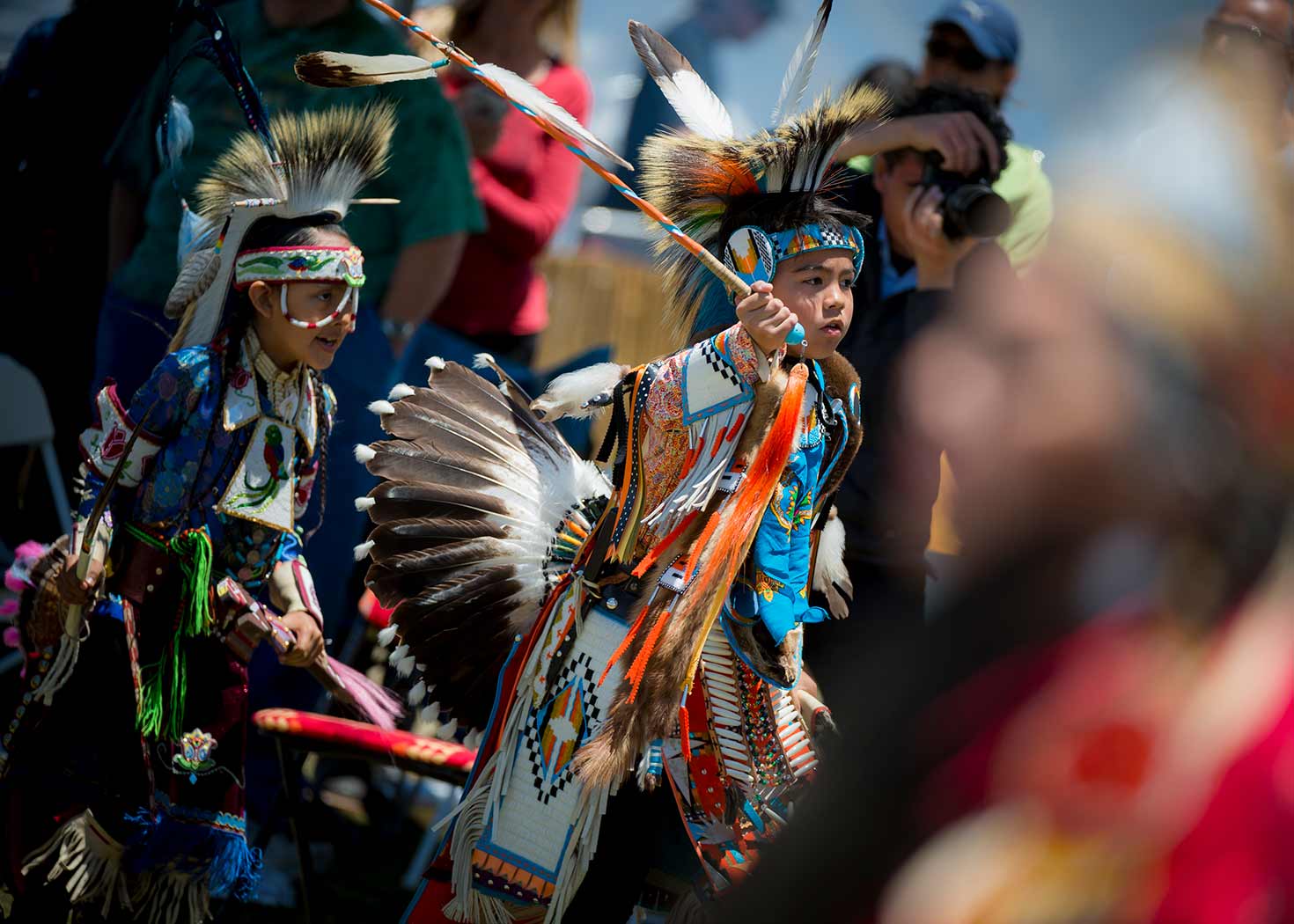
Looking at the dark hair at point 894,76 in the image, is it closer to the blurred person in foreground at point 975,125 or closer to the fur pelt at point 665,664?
the blurred person in foreground at point 975,125

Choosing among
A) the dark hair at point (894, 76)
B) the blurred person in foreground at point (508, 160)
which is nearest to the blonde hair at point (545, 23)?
the blurred person in foreground at point (508, 160)

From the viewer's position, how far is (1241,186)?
1017mm

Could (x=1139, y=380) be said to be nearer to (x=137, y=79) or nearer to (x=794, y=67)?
(x=794, y=67)

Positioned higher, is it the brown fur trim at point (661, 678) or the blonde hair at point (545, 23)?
the blonde hair at point (545, 23)

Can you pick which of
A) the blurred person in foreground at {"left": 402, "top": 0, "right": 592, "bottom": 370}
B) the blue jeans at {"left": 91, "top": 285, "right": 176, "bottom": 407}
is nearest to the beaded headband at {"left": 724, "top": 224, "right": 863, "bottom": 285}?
the blue jeans at {"left": 91, "top": 285, "right": 176, "bottom": 407}

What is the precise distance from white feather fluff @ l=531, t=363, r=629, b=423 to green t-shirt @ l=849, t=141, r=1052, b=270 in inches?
48.0

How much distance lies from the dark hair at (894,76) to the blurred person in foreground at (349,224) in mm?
1181

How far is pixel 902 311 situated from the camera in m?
3.40

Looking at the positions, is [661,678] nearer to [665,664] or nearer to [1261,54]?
[665,664]

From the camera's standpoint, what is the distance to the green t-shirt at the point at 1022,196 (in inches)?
138

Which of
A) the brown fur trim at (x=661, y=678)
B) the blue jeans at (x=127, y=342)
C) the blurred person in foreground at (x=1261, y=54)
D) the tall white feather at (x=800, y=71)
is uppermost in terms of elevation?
the blurred person in foreground at (x=1261, y=54)

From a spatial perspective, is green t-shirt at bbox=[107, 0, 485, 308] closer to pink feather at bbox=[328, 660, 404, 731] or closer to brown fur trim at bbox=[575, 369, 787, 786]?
pink feather at bbox=[328, 660, 404, 731]

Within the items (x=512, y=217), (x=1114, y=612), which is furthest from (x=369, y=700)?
(x=1114, y=612)

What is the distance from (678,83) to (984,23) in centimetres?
155
